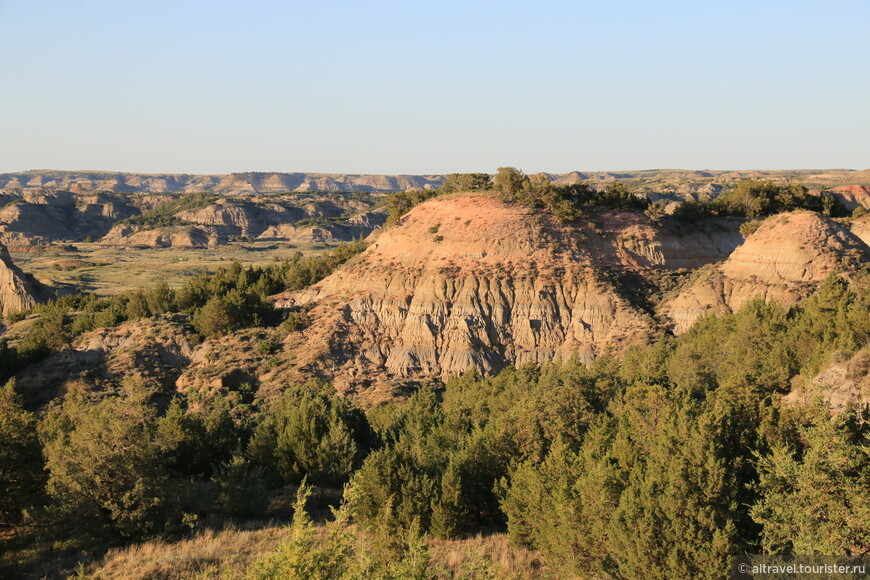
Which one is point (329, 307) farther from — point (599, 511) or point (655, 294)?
point (599, 511)

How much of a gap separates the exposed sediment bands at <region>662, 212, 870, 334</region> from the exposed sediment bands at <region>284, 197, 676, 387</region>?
11.7 feet

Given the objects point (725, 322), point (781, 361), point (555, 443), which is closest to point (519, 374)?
point (725, 322)

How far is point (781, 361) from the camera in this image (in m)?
26.0

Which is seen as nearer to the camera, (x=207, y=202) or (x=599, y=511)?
(x=599, y=511)

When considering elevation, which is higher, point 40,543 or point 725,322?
point 725,322

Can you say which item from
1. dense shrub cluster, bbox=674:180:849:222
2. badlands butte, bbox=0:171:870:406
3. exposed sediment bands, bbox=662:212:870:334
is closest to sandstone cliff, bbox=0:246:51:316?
badlands butte, bbox=0:171:870:406

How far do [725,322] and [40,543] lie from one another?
102 ft

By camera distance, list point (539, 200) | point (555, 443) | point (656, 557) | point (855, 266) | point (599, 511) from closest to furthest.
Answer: point (656, 557), point (599, 511), point (555, 443), point (855, 266), point (539, 200)

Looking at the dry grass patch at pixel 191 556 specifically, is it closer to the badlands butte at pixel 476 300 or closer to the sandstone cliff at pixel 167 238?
the badlands butte at pixel 476 300

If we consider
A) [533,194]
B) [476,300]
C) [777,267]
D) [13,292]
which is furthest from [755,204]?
[13,292]

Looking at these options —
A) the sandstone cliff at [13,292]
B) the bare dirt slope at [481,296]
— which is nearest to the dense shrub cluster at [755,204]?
the bare dirt slope at [481,296]

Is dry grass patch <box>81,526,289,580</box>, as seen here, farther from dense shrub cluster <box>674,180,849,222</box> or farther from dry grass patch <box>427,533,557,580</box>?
dense shrub cluster <box>674,180,849,222</box>

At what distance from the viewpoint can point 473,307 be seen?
47281 mm

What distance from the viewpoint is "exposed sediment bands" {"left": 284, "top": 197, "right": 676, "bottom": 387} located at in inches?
1810
